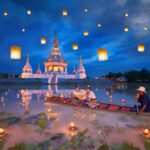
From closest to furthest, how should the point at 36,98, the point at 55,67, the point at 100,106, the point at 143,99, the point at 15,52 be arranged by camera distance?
the point at 143,99
the point at 15,52
the point at 100,106
the point at 36,98
the point at 55,67

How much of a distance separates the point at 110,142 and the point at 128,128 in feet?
5.20

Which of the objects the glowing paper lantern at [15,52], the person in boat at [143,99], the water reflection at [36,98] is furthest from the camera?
the water reflection at [36,98]

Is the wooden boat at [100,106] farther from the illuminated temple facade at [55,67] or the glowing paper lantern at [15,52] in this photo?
the illuminated temple facade at [55,67]

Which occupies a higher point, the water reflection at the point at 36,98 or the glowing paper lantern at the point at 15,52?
the glowing paper lantern at the point at 15,52

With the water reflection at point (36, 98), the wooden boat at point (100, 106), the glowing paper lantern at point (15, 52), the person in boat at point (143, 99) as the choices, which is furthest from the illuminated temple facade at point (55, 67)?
the person in boat at point (143, 99)

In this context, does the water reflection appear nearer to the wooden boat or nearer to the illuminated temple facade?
the wooden boat

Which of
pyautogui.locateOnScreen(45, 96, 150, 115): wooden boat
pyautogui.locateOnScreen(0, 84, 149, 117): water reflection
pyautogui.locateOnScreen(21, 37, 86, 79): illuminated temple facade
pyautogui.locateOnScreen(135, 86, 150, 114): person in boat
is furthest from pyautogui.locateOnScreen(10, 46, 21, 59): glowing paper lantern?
pyautogui.locateOnScreen(21, 37, 86, 79): illuminated temple facade

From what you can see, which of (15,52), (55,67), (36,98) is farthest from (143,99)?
(55,67)

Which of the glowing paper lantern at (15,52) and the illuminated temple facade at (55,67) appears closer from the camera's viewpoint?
the glowing paper lantern at (15,52)

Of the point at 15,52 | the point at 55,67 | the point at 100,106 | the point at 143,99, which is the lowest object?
the point at 100,106

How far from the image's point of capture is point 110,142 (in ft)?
16.4

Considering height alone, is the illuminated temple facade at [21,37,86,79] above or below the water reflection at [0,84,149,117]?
above

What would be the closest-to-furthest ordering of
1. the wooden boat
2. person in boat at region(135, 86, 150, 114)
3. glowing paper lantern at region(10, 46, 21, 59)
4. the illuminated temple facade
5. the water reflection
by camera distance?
person in boat at region(135, 86, 150, 114), glowing paper lantern at region(10, 46, 21, 59), the wooden boat, the water reflection, the illuminated temple facade

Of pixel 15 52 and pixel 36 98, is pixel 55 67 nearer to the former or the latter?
pixel 36 98
